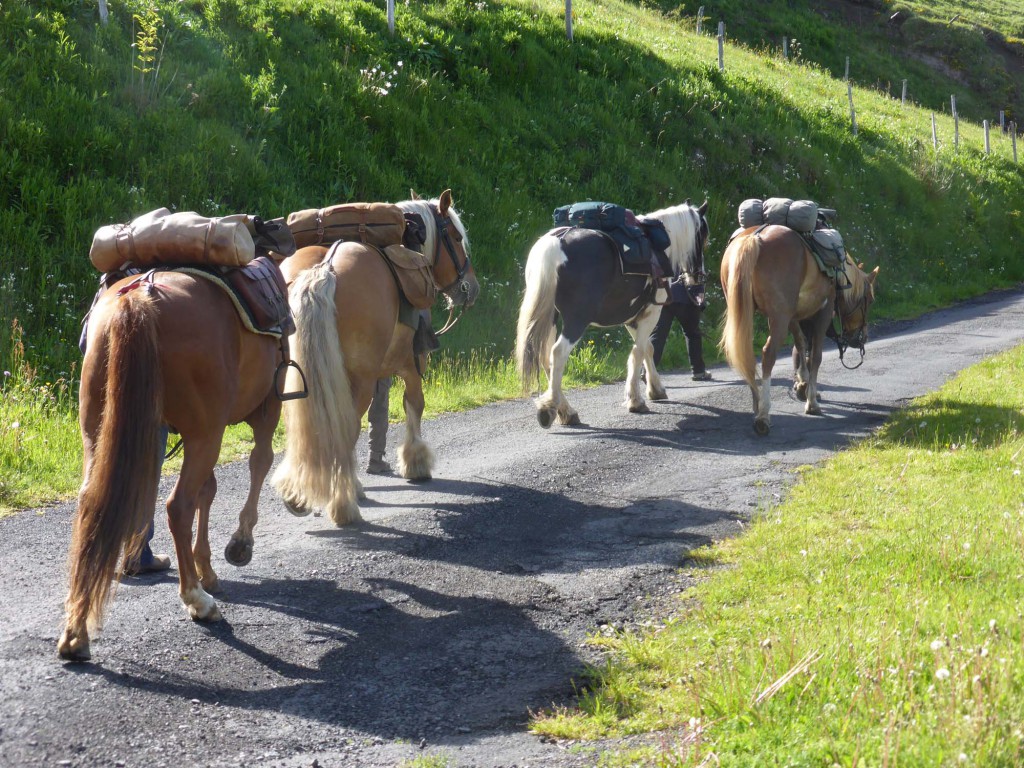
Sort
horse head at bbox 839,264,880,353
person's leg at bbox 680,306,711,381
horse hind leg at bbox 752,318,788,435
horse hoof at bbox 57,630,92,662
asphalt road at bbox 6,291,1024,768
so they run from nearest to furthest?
asphalt road at bbox 6,291,1024,768 → horse hoof at bbox 57,630,92,662 → horse hind leg at bbox 752,318,788,435 → horse head at bbox 839,264,880,353 → person's leg at bbox 680,306,711,381

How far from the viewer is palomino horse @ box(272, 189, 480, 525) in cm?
611

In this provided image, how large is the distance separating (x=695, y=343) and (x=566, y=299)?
140 inches

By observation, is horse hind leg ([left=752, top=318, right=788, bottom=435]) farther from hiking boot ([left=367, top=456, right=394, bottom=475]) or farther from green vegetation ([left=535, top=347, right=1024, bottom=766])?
hiking boot ([left=367, top=456, right=394, bottom=475])

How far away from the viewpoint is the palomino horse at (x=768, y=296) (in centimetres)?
967

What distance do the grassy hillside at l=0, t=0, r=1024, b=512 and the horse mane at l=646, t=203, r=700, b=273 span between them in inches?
96.6

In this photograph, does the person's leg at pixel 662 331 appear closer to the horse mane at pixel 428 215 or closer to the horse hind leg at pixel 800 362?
the horse hind leg at pixel 800 362

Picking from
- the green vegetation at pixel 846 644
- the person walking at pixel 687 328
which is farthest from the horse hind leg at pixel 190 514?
the person walking at pixel 687 328

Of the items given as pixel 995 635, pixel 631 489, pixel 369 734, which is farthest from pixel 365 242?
pixel 995 635

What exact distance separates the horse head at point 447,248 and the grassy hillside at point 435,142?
2872 millimetres

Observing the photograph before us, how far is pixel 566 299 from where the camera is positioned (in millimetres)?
9906

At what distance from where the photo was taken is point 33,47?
13.3 m

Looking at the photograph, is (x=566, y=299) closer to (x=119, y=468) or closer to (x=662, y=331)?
(x=662, y=331)

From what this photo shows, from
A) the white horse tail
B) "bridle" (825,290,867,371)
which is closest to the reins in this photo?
the white horse tail

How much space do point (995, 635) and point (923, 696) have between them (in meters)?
0.57
